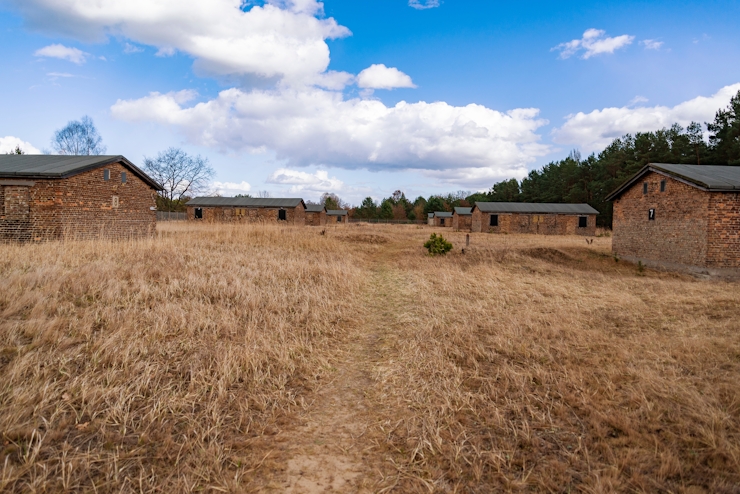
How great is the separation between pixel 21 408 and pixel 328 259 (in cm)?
1049

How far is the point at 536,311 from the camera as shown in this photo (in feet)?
24.7

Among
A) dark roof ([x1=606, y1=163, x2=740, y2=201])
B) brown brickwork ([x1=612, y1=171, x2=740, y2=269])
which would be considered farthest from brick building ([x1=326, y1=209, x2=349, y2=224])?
dark roof ([x1=606, y1=163, x2=740, y2=201])

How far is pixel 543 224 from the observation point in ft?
124

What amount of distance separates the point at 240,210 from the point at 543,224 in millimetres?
31647

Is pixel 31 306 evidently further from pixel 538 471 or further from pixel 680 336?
pixel 680 336

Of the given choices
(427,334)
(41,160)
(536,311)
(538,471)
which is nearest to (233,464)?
(538,471)

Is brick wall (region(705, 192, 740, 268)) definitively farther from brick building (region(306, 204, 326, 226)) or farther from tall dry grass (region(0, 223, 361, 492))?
brick building (region(306, 204, 326, 226))

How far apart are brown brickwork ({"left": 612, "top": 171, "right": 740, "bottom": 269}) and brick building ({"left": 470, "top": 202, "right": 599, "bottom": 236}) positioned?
20050 mm

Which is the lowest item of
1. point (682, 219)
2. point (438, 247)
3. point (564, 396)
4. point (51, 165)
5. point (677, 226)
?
point (564, 396)

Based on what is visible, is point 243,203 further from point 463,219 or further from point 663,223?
point 663,223

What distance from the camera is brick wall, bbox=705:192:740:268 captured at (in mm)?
12195

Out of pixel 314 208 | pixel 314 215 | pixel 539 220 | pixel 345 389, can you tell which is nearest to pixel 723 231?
pixel 345 389

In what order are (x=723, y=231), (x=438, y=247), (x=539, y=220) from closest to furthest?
(x=723, y=231)
(x=438, y=247)
(x=539, y=220)

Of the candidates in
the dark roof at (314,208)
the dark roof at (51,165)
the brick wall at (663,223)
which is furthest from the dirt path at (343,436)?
the dark roof at (314,208)
